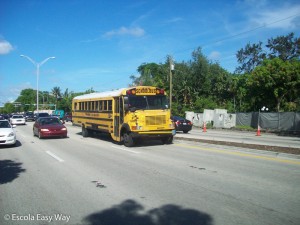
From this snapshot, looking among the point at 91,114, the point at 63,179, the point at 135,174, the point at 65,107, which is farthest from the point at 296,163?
the point at 65,107

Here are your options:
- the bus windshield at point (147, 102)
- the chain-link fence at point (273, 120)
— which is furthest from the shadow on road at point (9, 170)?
the chain-link fence at point (273, 120)

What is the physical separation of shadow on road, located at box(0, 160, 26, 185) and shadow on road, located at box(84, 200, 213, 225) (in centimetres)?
410

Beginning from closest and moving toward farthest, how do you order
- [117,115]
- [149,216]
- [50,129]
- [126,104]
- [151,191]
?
[149,216], [151,191], [126,104], [117,115], [50,129]

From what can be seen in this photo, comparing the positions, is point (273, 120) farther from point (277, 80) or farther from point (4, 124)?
point (4, 124)

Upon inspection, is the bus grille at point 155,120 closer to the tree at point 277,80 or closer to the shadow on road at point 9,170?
the shadow on road at point 9,170

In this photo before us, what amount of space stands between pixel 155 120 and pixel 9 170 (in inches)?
300

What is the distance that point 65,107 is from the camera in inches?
4119

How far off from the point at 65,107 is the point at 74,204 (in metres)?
101

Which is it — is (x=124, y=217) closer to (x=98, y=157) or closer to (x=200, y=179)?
(x=200, y=179)

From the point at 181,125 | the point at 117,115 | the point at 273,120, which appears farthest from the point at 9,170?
the point at 273,120

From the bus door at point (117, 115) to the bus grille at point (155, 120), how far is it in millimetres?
1494

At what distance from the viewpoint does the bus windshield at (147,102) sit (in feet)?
53.7

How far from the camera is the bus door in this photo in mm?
16798

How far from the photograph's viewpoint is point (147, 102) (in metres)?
16.6
